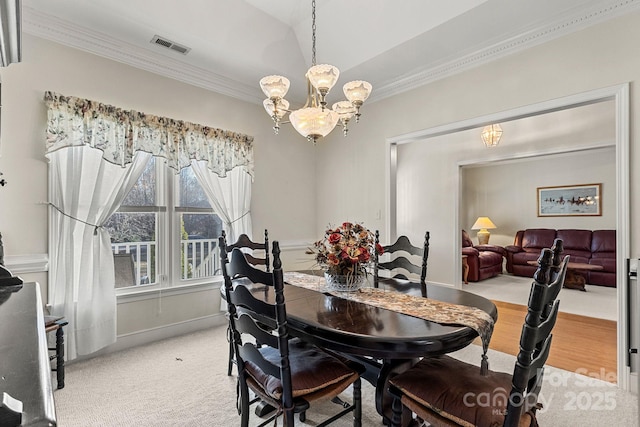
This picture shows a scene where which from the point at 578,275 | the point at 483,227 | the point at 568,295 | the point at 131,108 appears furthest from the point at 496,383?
the point at 483,227

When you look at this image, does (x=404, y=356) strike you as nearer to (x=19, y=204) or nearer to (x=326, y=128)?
(x=326, y=128)

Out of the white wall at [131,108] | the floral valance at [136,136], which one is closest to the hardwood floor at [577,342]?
the white wall at [131,108]

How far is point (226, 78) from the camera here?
378cm

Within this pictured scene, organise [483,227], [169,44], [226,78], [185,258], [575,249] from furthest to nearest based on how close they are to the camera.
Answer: [483,227]
[575,249]
[226,78]
[185,258]
[169,44]

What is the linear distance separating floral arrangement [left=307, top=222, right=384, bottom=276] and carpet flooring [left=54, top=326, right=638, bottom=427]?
0.91 metres

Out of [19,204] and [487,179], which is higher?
[487,179]

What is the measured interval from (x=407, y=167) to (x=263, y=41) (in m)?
3.86

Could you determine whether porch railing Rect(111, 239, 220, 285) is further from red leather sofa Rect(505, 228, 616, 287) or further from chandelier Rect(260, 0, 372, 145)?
red leather sofa Rect(505, 228, 616, 287)

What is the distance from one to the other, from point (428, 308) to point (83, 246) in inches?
111

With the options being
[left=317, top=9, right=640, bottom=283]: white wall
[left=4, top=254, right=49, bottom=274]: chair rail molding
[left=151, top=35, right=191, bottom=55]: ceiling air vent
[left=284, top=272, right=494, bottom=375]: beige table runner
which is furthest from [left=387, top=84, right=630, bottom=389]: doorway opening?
[left=4, top=254, right=49, bottom=274]: chair rail molding

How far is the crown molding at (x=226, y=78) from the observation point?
2609mm

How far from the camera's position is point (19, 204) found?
2621 millimetres

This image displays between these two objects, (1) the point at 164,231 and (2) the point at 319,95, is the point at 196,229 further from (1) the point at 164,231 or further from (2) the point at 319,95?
(2) the point at 319,95

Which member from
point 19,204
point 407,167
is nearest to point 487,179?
point 407,167
